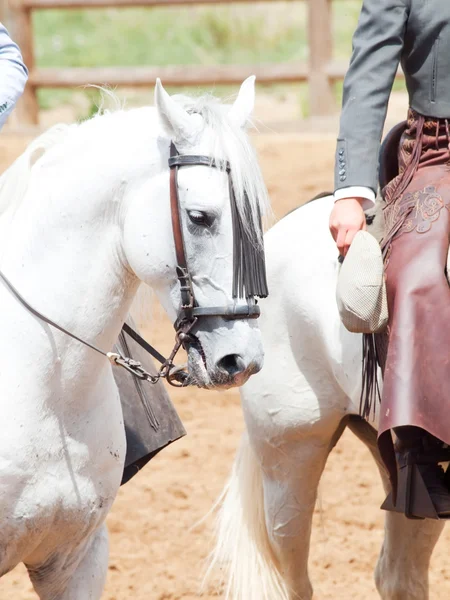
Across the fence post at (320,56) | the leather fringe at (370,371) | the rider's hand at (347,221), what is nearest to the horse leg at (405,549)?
the leather fringe at (370,371)

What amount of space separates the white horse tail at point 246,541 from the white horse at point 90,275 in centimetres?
99

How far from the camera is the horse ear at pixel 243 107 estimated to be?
251 centimetres

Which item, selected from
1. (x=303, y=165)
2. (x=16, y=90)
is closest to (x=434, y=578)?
(x=16, y=90)

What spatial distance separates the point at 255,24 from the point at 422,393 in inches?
527

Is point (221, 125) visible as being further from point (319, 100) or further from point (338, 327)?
point (319, 100)

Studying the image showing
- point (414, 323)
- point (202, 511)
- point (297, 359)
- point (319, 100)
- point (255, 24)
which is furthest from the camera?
point (255, 24)

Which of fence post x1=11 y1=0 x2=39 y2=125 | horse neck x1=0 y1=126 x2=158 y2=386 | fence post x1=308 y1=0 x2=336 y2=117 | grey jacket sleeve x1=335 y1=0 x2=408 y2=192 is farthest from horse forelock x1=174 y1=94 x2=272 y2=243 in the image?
fence post x1=11 y1=0 x2=39 y2=125

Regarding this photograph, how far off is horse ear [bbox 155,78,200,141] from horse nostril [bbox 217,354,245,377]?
0.51 meters

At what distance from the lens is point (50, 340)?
2.54 m

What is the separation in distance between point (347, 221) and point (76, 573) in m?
1.17

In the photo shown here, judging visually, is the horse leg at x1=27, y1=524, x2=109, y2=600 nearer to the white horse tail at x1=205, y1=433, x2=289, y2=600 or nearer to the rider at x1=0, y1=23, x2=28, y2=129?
the white horse tail at x1=205, y1=433, x2=289, y2=600

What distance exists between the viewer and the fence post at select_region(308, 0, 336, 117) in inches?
384

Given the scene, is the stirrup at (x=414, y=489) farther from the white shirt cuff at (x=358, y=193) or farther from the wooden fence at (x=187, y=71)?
the wooden fence at (x=187, y=71)

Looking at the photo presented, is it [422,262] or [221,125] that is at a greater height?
[221,125]
